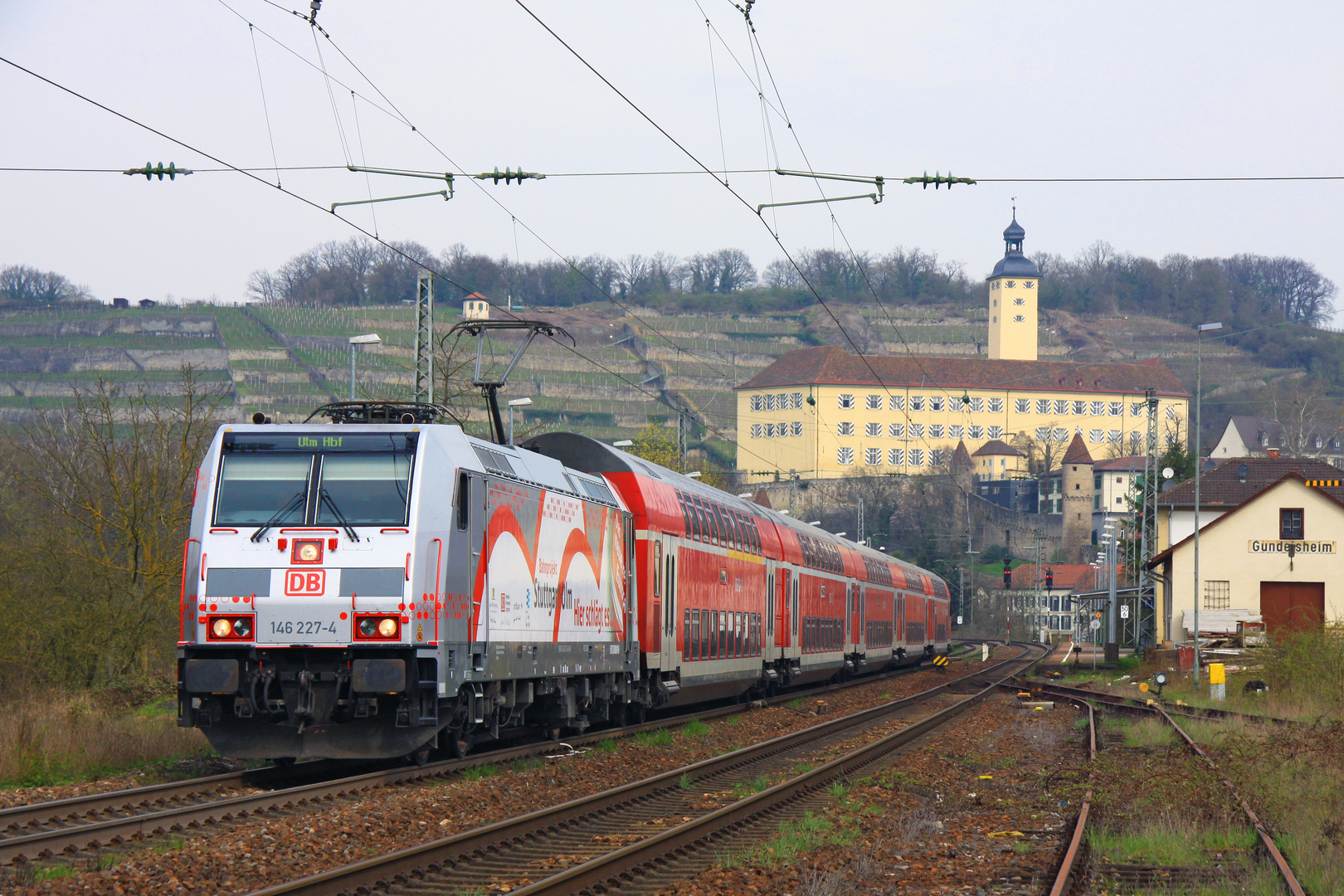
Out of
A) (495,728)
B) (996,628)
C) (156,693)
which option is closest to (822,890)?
(495,728)

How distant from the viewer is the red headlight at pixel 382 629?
13781 mm

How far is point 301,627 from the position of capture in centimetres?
1384

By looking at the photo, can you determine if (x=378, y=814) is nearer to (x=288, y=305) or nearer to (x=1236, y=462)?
(x=1236, y=462)

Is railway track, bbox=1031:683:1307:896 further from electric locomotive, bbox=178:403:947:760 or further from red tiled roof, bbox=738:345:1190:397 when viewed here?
red tiled roof, bbox=738:345:1190:397

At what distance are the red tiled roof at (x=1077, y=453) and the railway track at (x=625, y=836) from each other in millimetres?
157669

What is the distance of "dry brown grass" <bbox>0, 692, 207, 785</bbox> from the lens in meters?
13.7

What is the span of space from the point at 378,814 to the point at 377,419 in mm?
5001

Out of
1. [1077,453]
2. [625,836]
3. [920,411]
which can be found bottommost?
[625,836]

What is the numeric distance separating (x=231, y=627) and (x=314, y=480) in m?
1.63

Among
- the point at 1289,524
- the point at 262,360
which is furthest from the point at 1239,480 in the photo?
the point at 262,360

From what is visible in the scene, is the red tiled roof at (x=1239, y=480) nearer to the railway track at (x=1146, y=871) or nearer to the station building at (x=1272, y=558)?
the station building at (x=1272, y=558)

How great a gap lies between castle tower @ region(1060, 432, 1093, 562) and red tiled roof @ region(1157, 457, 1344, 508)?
4028 inches

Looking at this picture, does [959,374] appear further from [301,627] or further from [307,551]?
[301,627]

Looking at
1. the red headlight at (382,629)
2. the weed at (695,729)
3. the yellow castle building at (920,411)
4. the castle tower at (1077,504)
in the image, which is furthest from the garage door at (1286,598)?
the yellow castle building at (920,411)
